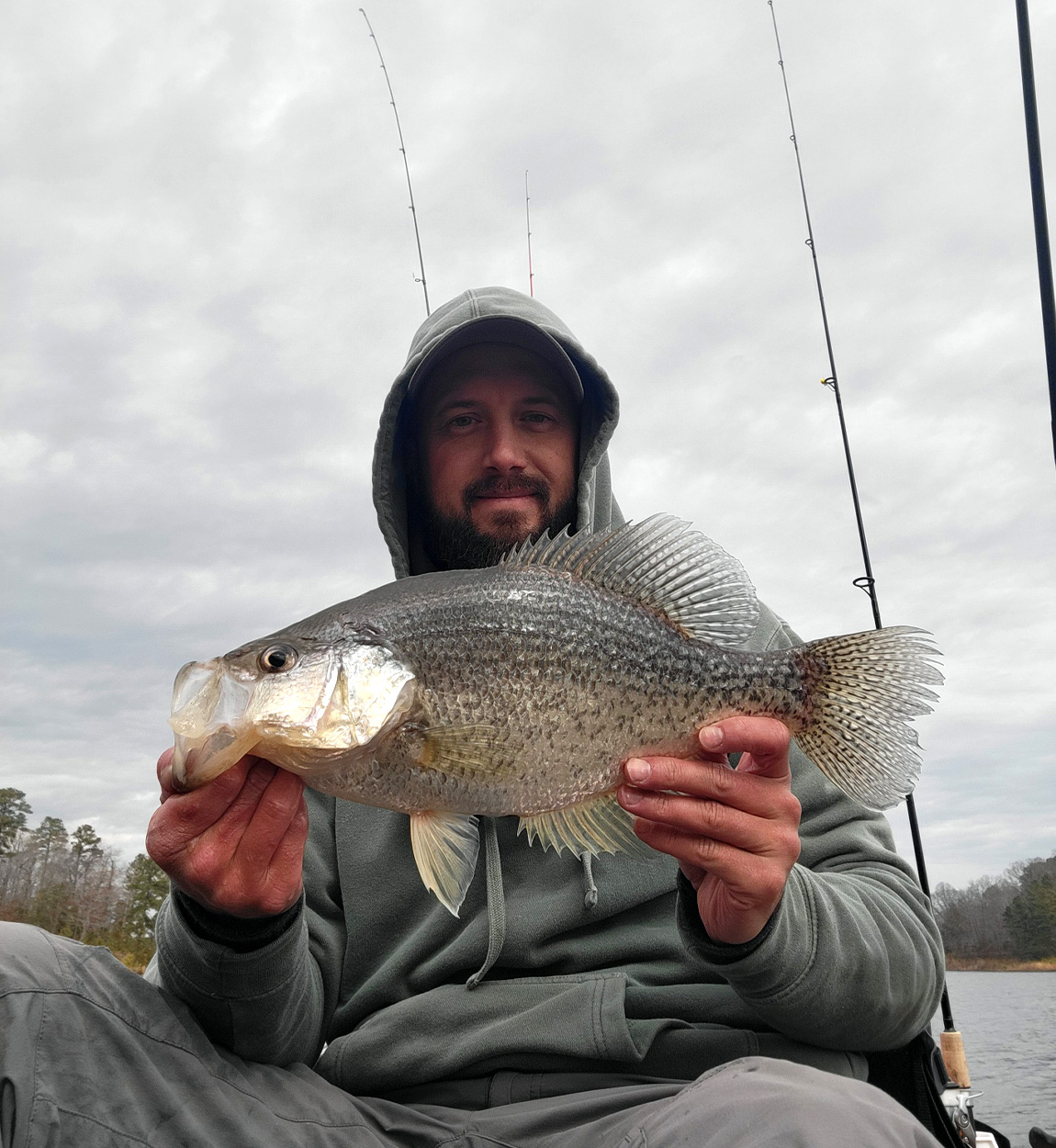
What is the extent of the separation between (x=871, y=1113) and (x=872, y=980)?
2.61 feet

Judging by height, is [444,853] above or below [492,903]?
above

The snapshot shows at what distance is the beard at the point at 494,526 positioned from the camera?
12.3 ft

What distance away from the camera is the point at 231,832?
2.26 metres

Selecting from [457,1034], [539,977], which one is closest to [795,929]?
[539,977]

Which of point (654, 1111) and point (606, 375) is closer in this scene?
point (654, 1111)

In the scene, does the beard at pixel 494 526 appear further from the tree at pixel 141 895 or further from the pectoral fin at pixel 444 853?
the tree at pixel 141 895

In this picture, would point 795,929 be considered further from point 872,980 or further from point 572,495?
point 572,495

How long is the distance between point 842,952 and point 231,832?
1.74 m

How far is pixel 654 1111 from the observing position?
6.91ft

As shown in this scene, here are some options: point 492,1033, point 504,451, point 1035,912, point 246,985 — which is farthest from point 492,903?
point 1035,912

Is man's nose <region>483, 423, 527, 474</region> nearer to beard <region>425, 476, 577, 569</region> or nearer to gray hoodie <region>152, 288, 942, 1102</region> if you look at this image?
beard <region>425, 476, 577, 569</region>

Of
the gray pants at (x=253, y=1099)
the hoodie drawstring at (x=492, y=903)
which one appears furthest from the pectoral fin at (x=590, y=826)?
the gray pants at (x=253, y=1099)

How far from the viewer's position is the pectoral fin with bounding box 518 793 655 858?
2430 millimetres

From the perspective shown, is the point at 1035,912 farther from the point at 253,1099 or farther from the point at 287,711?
the point at 287,711
